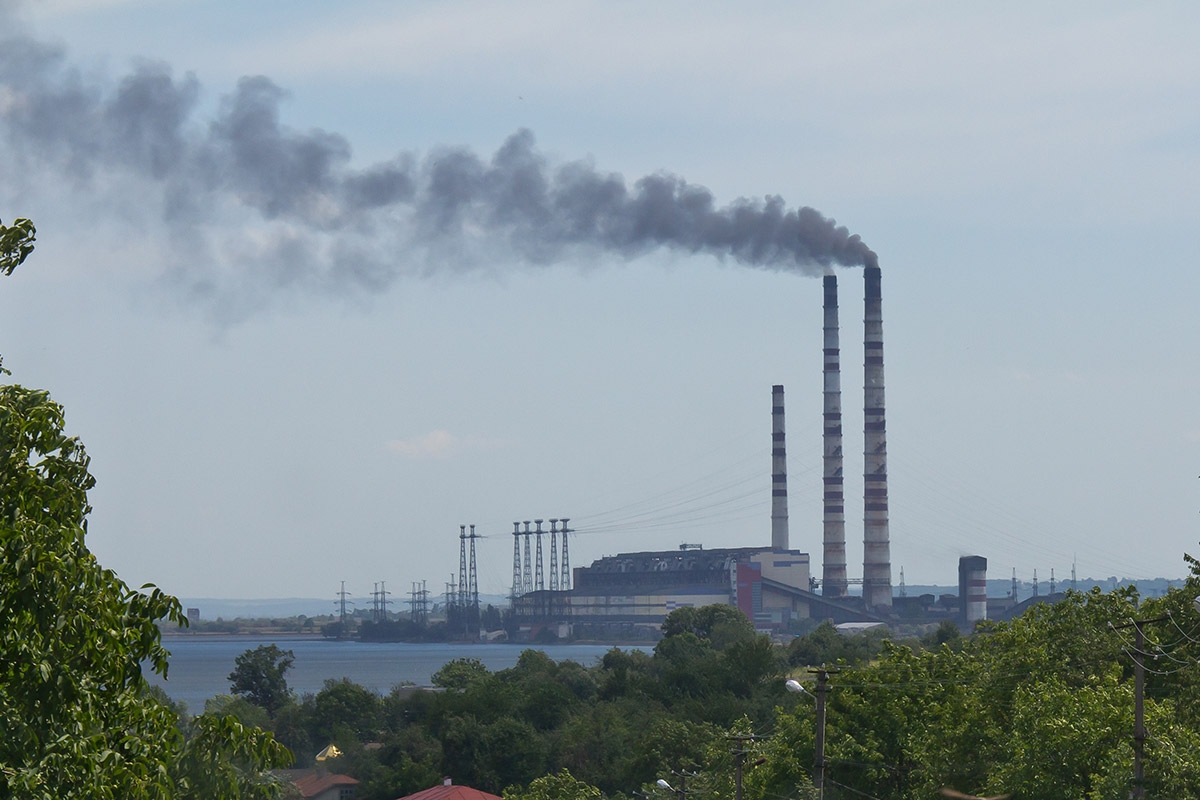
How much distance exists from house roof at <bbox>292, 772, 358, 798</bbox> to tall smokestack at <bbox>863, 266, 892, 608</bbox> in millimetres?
76751

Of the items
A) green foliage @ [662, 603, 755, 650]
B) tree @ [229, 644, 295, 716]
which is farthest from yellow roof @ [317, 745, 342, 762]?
green foliage @ [662, 603, 755, 650]

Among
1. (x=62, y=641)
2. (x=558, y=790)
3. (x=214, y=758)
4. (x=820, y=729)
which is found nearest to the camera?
(x=62, y=641)

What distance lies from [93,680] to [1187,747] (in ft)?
67.1

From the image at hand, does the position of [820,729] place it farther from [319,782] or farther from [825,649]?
[825,649]

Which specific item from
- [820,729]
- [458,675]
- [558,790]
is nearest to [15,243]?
[820,729]

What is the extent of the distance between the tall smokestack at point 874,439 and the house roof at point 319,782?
7675 centimetres

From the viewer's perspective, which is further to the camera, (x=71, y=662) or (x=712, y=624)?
(x=712, y=624)

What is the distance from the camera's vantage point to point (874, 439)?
144m

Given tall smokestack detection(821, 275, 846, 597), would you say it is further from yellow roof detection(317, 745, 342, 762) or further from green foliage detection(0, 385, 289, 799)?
green foliage detection(0, 385, 289, 799)

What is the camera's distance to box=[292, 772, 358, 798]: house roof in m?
→ 74.2

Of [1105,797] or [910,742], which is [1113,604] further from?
[1105,797]

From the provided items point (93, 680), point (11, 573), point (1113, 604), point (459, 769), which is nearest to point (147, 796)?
point (93, 680)

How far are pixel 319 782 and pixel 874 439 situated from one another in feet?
264

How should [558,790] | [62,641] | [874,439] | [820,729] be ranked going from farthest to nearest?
[874,439]
[558,790]
[820,729]
[62,641]
